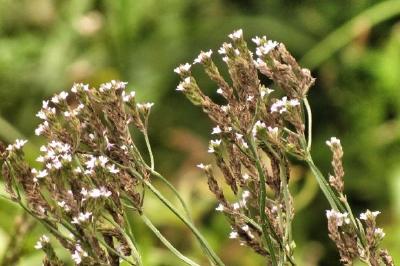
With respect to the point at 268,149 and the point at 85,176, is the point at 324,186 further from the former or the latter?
the point at 85,176

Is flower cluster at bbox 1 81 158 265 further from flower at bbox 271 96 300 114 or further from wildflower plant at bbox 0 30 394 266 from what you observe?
flower at bbox 271 96 300 114

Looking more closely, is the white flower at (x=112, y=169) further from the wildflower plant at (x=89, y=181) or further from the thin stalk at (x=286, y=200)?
the thin stalk at (x=286, y=200)

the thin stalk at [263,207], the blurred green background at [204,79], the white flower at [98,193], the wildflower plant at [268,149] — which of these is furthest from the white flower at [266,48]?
the blurred green background at [204,79]

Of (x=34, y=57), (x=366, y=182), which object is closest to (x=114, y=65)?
(x=34, y=57)

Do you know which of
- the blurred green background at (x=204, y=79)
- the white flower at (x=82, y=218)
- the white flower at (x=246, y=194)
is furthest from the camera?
the blurred green background at (x=204, y=79)

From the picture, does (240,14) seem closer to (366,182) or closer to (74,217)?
(366,182)

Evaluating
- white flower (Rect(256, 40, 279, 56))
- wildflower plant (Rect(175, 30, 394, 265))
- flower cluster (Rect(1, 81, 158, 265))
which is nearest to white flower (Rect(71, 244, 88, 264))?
flower cluster (Rect(1, 81, 158, 265))
